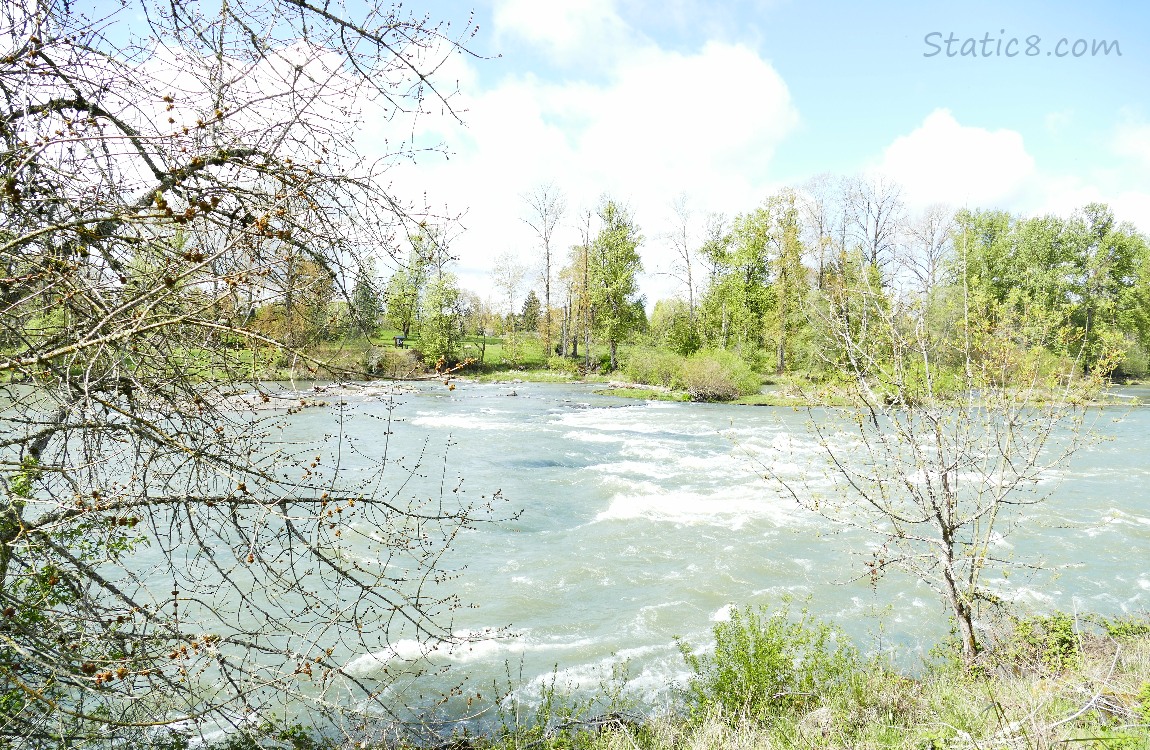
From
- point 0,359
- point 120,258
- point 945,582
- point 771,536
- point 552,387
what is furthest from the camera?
point 552,387

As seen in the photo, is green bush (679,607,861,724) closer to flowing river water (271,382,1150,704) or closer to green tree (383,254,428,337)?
flowing river water (271,382,1150,704)

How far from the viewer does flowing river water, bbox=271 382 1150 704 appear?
7574 mm

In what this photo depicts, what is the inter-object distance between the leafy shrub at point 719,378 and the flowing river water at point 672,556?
13.4 metres

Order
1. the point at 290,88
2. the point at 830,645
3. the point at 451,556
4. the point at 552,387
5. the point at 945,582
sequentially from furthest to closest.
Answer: the point at 552,387 → the point at 451,556 → the point at 830,645 → the point at 945,582 → the point at 290,88

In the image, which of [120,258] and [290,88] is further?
[120,258]

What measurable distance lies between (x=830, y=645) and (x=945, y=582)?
6.63 feet

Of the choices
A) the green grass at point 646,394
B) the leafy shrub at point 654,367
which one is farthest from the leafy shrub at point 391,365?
the leafy shrub at point 654,367

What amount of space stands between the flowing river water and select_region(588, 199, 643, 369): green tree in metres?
27.7

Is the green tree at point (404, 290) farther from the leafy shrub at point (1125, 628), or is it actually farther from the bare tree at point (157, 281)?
the leafy shrub at point (1125, 628)

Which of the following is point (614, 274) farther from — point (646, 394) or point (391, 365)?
point (391, 365)

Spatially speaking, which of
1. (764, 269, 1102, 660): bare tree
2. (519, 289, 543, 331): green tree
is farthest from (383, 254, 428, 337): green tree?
(519, 289, 543, 331): green tree

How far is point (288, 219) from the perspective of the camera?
2785mm

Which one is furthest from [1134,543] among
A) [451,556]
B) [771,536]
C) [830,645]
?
[451,556]

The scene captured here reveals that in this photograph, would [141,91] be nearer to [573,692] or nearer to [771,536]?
[573,692]
